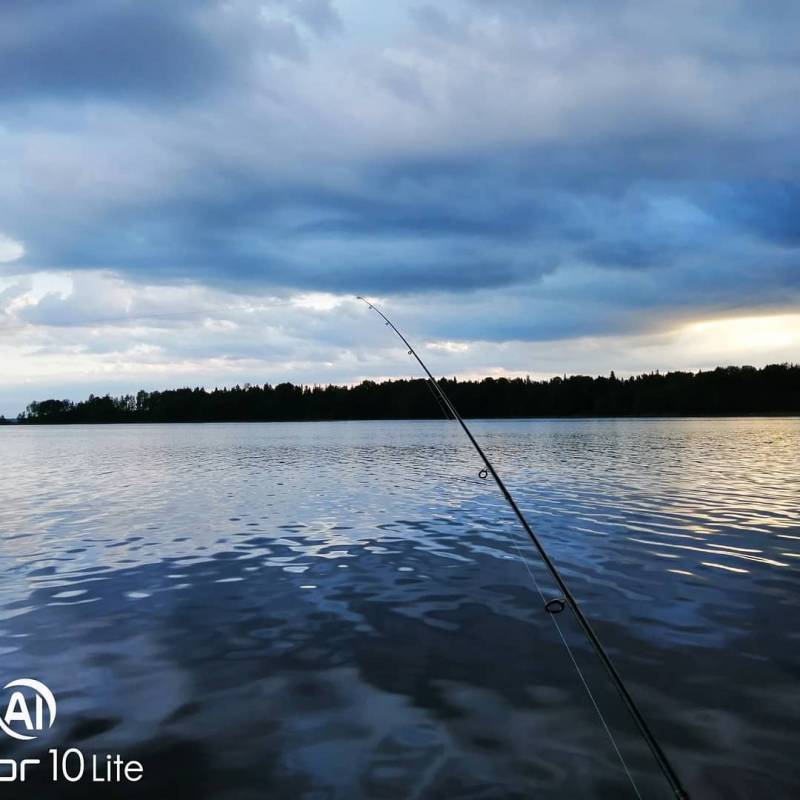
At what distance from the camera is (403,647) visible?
7.43 meters

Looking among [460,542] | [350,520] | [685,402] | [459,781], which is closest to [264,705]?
[459,781]

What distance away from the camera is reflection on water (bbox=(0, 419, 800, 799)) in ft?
16.5

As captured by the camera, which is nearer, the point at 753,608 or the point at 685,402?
the point at 753,608

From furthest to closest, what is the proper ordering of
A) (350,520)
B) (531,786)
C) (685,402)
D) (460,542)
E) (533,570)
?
(685,402) → (350,520) → (460,542) → (533,570) → (531,786)

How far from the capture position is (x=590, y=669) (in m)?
6.81

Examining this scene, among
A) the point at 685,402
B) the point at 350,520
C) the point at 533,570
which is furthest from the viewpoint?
the point at 685,402

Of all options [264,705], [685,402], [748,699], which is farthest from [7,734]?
[685,402]

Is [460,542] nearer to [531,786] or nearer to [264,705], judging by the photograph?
[264,705]

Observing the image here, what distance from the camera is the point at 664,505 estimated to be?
17.4m

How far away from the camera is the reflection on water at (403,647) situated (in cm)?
504

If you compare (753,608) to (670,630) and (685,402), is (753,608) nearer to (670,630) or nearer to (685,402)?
(670,630)

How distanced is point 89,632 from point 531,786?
226 inches

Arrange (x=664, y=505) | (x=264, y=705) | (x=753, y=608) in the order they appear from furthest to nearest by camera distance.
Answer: (x=664, y=505), (x=753, y=608), (x=264, y=705)

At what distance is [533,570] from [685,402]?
571 ft
